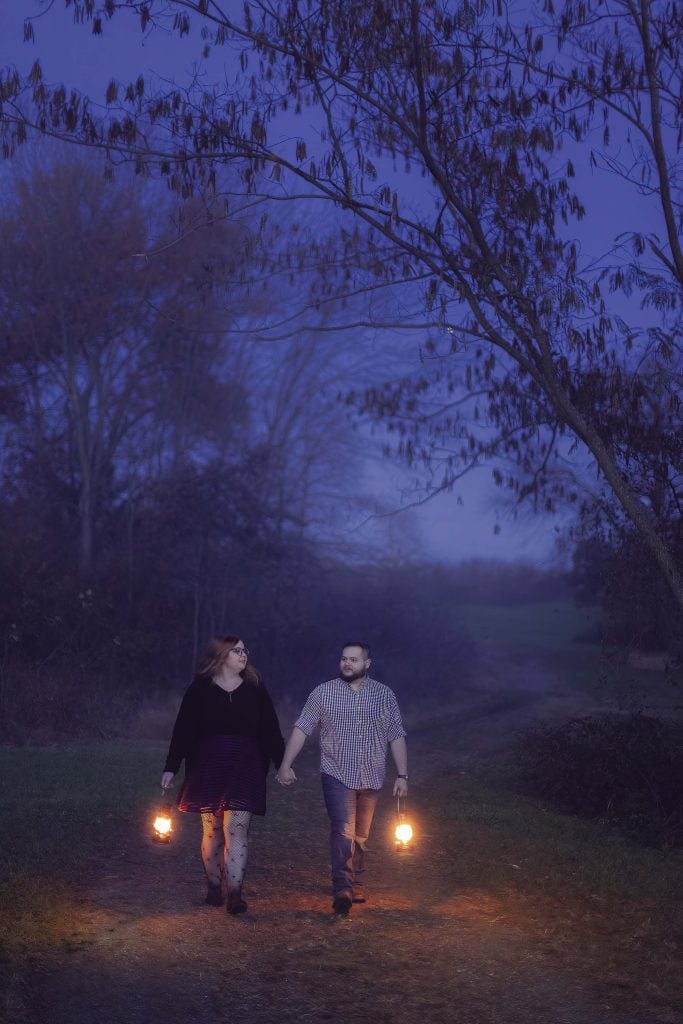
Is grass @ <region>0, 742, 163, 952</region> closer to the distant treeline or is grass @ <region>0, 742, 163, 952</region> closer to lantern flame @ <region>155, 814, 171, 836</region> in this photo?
lantern flame @ <region>155, 814, 171, 836</region>

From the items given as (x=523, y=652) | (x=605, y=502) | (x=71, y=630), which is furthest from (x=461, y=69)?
(x=523, y=652)

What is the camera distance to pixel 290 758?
25.7 feet

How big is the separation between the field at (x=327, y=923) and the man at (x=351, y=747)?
51 cm

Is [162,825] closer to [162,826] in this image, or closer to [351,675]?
[162,826]

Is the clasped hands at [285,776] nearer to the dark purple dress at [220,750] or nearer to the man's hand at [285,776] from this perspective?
the man's hand at [285,776]

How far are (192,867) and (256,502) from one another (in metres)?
17.3

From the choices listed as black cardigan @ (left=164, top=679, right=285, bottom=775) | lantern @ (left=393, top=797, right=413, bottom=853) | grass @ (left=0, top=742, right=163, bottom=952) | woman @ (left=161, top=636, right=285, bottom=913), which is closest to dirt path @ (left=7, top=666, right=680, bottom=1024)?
grass @ (left=0, top=742, right=163, bottom=952)

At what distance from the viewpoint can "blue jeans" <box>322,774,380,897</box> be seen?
795 centimetres

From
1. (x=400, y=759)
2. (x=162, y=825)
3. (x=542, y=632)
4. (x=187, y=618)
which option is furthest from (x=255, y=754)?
(x=542, y=632)

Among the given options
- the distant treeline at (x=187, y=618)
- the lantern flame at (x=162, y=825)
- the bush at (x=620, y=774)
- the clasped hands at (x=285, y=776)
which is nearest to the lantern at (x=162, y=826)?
the lantern flame at (x=162, y=825)

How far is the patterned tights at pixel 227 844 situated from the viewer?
25.4ft

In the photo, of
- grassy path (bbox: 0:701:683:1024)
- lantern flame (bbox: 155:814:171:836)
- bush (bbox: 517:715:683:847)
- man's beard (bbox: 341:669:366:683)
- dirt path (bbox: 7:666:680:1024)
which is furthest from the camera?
bush (bbox: 517:715:683:847)

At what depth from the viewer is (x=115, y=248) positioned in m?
26.9

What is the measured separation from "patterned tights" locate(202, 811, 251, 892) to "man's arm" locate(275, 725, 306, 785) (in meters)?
0.35
